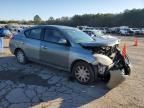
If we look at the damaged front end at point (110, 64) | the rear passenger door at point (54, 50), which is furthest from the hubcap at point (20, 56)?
the damaged front end at point (110, 64)

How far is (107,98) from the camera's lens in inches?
236

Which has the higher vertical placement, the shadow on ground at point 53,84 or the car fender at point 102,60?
the car fender at point 102,60

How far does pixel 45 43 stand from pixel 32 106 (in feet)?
10.1

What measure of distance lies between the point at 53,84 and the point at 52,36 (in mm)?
1773

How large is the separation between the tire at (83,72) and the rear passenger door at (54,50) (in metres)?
0.43

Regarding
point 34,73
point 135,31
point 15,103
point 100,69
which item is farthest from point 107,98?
point 135,31

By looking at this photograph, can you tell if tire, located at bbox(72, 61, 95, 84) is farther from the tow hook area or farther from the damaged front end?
the tow hook area

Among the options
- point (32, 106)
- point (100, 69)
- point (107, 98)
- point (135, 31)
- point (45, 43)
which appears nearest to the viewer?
point (32, 106)

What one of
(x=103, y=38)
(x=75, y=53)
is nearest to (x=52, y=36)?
(x=75, y=53)

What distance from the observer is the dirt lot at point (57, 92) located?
5594mm

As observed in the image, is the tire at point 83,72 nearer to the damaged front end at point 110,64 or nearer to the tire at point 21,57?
the damaged front end at point 110,64

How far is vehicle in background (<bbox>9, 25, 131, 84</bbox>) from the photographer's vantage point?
6.71 m

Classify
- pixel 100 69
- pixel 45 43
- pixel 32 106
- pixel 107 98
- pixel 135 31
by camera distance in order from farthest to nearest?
pixel 135 31
pixel 45 43
pixel 100 69
pixel 107 98
pixel 32 106

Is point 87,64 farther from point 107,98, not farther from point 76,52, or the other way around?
point 107,98
